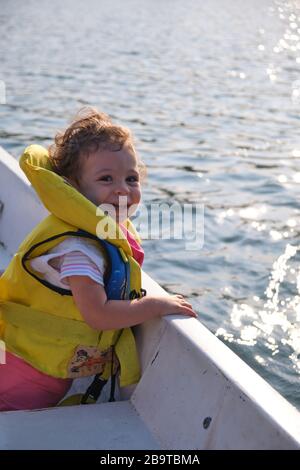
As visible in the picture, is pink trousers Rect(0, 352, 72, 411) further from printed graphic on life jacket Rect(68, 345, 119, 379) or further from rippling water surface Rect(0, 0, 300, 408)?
rippling water surface Rect(0, 0, 300, 408)

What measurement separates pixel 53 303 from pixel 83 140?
1.83 ft

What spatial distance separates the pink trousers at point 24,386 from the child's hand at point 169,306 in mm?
392

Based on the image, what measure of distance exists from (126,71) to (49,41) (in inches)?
132

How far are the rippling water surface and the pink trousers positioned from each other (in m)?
1.38

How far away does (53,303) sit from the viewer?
260 centimetres

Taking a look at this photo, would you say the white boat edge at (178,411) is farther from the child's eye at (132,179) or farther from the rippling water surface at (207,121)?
the rippling water surface at (207,121)

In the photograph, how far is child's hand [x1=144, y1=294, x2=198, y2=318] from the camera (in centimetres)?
264

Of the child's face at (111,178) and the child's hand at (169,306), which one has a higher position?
the child's face at (111,178)

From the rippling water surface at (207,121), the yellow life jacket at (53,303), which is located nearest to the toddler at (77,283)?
the yellow life jacket at (53,303)

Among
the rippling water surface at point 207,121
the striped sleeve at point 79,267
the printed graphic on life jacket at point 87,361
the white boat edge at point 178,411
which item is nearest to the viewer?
the white boat edge at point 178,411

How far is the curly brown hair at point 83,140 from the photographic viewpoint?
2.68 metres

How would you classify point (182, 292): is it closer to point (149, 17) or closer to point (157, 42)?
point (157, 42)

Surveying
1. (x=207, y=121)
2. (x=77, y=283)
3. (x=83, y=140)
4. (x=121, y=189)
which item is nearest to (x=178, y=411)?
(x=77, y=283)

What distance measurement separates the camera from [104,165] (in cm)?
265
